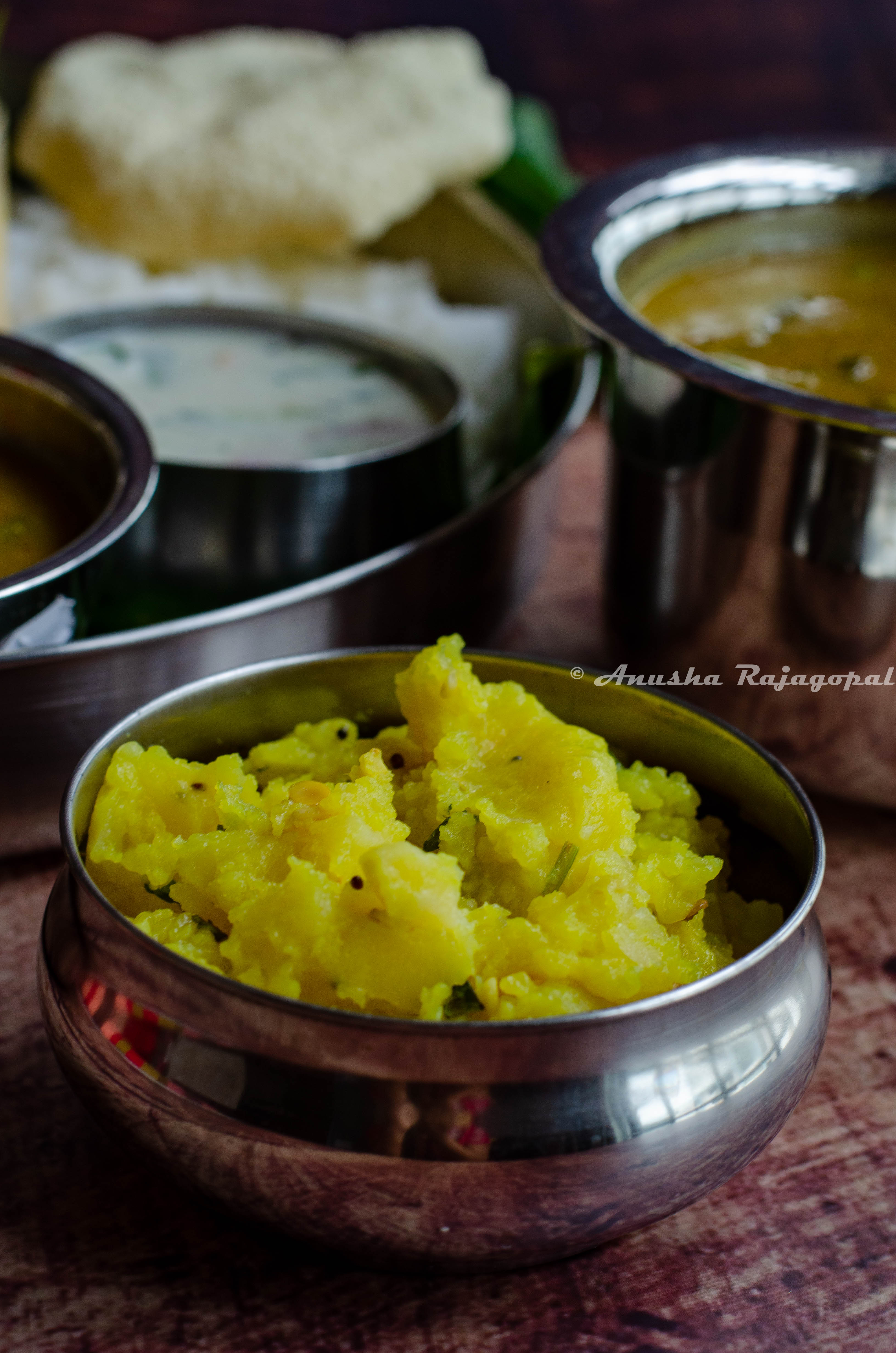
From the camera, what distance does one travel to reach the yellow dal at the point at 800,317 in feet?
5.52

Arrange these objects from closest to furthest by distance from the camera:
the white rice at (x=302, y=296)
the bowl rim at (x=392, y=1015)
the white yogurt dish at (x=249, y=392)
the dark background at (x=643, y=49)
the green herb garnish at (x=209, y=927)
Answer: the bowl rim at (x=392, y=1015) < the green herb garnish at (x=209, y=927) < the white yogurt dish at (x=249, y=392) < the white rice at (x=302, y=296) < the dark background at (x=643, y=49)

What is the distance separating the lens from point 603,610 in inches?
70.8

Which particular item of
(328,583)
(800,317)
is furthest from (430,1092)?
(800,317)

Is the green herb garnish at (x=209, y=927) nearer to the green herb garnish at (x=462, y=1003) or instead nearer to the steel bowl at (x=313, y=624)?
the green herb garnish at (x=462, y=1003)

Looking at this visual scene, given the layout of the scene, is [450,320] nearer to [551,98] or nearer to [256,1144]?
[256,1144]

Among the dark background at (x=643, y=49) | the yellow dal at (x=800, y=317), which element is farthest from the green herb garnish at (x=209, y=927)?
the dark background at (x=643, y=49)

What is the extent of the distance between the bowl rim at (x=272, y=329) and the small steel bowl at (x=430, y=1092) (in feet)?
3.39

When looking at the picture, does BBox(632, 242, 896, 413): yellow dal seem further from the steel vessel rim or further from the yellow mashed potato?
the yellow mashed potato

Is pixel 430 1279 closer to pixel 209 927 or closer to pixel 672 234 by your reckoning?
pixel 209 927

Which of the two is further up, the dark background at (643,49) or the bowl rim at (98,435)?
the bowl rim at (98,435)

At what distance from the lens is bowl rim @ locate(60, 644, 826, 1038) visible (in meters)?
0.90

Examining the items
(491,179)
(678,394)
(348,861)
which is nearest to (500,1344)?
(348,861)

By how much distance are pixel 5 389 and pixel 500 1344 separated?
1.22m

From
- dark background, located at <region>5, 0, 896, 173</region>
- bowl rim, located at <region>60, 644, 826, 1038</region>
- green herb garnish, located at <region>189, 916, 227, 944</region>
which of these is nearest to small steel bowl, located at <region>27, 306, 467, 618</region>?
bowl rim, located at <region>60, 644, 826, 1038</region>
